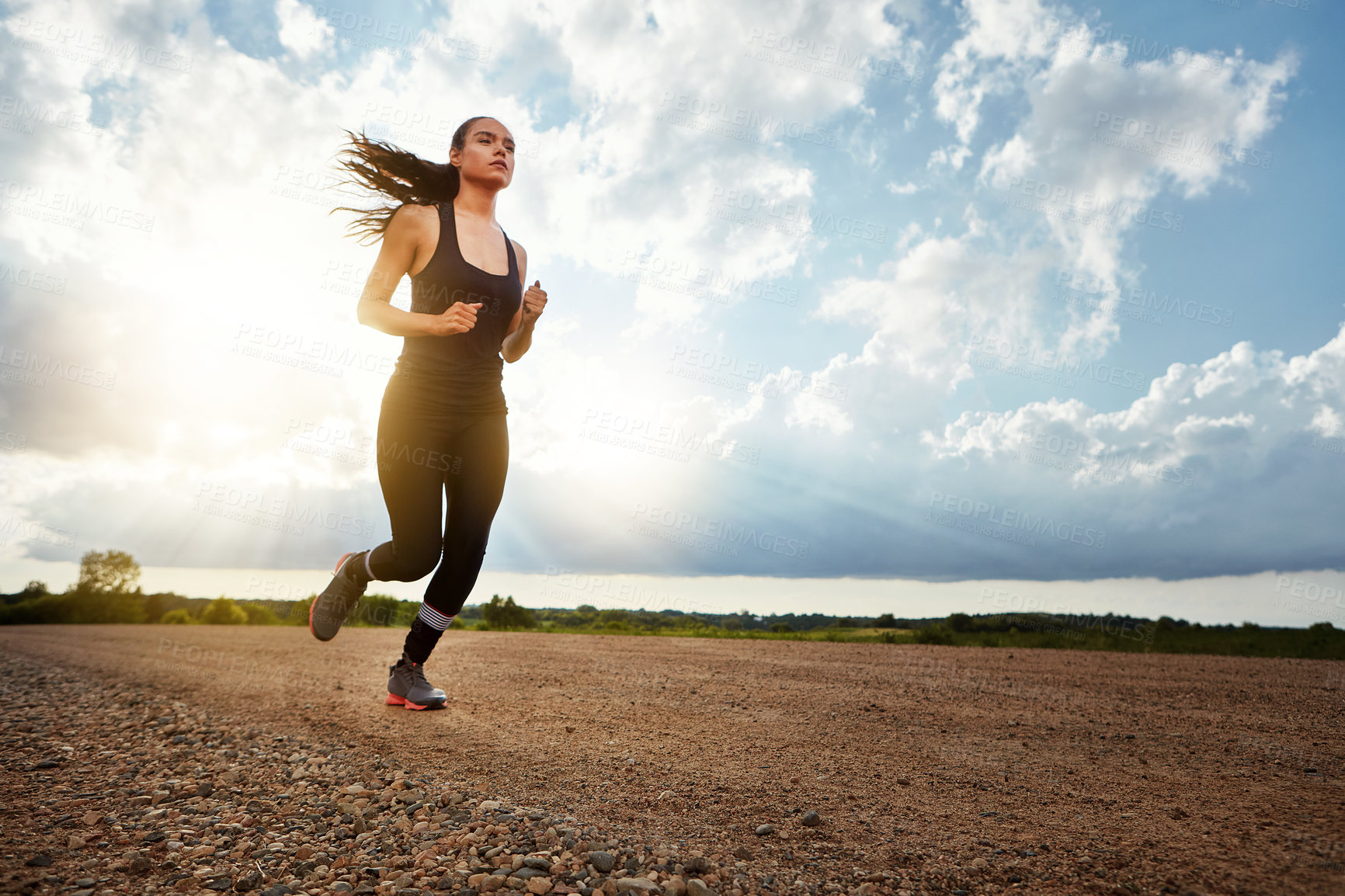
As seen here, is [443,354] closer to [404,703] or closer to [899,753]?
[404,703]

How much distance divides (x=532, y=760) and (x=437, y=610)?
1.52 metres

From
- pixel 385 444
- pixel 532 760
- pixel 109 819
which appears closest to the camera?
pixel 109 819

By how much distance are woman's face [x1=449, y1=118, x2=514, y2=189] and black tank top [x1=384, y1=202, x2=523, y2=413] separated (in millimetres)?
314

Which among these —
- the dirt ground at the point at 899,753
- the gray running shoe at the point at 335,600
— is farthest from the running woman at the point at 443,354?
the dirt ground at the point at 899,753

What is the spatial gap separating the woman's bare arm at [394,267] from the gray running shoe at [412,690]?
2.34 metres

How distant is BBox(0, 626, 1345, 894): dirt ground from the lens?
7.67ft

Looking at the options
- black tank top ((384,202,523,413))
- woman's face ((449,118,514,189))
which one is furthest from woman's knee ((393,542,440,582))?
woman's face ((449,118,514,189))

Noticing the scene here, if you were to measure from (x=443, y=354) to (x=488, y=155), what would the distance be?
1.31 meters

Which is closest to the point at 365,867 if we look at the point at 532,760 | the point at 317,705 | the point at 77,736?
the point at 532,760

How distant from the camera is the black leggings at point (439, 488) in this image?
13.8 ft

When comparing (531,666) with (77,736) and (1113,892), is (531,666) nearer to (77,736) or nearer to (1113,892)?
(77,736)

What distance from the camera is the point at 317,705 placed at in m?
4.95

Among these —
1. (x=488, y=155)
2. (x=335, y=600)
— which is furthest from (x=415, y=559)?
(x=488, y=155)

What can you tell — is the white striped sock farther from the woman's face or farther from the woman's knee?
the woman's face
